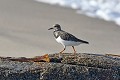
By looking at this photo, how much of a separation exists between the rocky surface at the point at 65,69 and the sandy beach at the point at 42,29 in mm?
4509

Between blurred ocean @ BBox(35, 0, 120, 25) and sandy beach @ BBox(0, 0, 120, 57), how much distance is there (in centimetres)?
44

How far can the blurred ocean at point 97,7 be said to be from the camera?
15280 millimetres

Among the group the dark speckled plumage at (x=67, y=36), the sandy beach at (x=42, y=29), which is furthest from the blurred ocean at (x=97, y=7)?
the dark speckled plumage at (x=67, y=36)

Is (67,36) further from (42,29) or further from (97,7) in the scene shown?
(97,7)

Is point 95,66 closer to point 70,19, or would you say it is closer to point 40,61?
point 40,61

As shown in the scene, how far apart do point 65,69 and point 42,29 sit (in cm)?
728

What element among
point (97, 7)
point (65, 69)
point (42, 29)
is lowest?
A: point (65, 69)

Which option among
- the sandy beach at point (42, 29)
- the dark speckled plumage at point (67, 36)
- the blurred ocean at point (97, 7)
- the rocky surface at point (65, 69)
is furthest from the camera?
the blurred ocean at point (97, 7)

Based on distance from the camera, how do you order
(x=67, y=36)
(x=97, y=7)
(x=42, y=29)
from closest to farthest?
(x=67, y=36)
(x=42, y=29)
(x=97, y=7)

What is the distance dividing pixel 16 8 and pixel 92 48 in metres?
3.85

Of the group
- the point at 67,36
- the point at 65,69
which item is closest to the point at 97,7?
the point at 67,36

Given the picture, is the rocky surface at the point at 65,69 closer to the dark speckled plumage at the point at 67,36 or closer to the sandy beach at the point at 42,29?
the dark speckled plumage at the point at 67,36

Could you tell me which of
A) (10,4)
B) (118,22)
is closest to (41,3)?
(10,4)

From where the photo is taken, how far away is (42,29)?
1335 centimetres
